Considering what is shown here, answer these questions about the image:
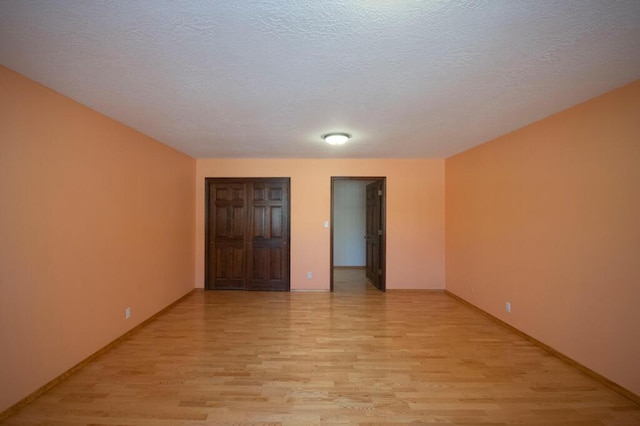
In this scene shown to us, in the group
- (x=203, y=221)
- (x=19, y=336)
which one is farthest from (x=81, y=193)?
(x=203, y=221)

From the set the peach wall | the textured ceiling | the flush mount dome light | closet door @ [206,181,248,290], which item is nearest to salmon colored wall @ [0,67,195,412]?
the textured ceiling

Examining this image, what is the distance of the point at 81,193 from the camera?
2.62 meters

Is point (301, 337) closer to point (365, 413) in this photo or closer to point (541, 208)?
point (365, 413)

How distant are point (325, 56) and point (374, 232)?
4.27m

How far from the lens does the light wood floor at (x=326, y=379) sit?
6.61 feet

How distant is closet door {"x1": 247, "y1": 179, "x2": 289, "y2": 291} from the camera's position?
523 centimetres

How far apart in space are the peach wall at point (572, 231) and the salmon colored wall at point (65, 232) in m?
4.55

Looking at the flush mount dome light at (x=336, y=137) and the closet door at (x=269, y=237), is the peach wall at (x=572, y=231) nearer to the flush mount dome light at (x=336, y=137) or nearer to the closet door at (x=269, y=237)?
the flush mount dome light at (x=336, y=137)

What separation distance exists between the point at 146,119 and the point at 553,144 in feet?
13.9

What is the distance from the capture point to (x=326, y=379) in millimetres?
2439

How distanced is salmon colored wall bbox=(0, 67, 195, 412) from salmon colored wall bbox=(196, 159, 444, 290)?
1632mm

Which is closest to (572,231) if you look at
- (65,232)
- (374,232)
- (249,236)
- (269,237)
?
(374,232)

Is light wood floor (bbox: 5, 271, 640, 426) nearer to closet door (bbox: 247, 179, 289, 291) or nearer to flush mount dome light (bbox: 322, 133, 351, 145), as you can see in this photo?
closet door (bbox: 247, 179, 289, 291)

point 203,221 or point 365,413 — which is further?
point 203,221
